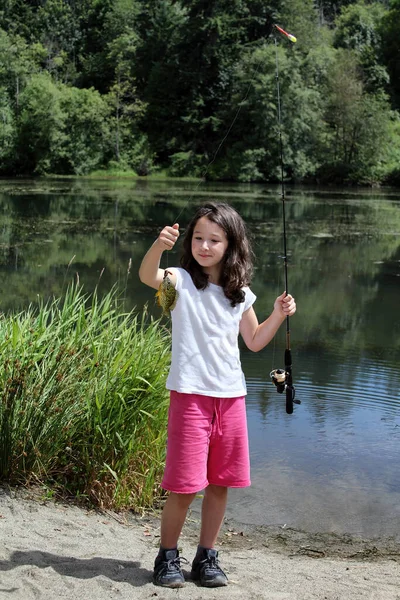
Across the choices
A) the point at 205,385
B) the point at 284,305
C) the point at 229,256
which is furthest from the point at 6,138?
the point at 205,385

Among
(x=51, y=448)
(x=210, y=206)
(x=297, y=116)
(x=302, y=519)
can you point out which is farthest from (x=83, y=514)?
(x=297, y=116)

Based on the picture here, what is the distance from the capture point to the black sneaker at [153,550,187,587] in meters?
2.80

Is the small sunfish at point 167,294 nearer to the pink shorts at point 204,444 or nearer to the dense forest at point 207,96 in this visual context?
the pink shorts at point 204,444

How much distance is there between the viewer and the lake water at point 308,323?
15.4 feet

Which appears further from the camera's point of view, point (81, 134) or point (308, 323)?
point (81, 134)

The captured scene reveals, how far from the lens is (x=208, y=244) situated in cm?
299

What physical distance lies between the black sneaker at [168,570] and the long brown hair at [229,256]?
2.97 feet

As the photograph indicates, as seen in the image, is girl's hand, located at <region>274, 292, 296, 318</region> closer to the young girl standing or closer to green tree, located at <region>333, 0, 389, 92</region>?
the young girl standing

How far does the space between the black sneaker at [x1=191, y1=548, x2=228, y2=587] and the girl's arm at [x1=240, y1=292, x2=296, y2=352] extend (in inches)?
29.4

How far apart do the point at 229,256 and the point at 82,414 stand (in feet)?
4.31

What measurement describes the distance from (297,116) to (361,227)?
2526cm

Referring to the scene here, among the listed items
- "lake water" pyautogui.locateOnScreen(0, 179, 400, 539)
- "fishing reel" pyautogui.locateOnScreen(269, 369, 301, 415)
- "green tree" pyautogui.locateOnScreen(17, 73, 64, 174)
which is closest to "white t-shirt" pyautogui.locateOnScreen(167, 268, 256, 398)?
"fishing reel" pyautogui.locateOnScreen(269, 369, 301, 415)

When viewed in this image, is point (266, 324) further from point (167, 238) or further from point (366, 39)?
point (366, 39)

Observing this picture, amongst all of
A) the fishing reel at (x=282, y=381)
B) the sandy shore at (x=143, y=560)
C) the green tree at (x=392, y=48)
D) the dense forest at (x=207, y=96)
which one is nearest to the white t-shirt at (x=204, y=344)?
the fishing reel at (x=282, y=381)
